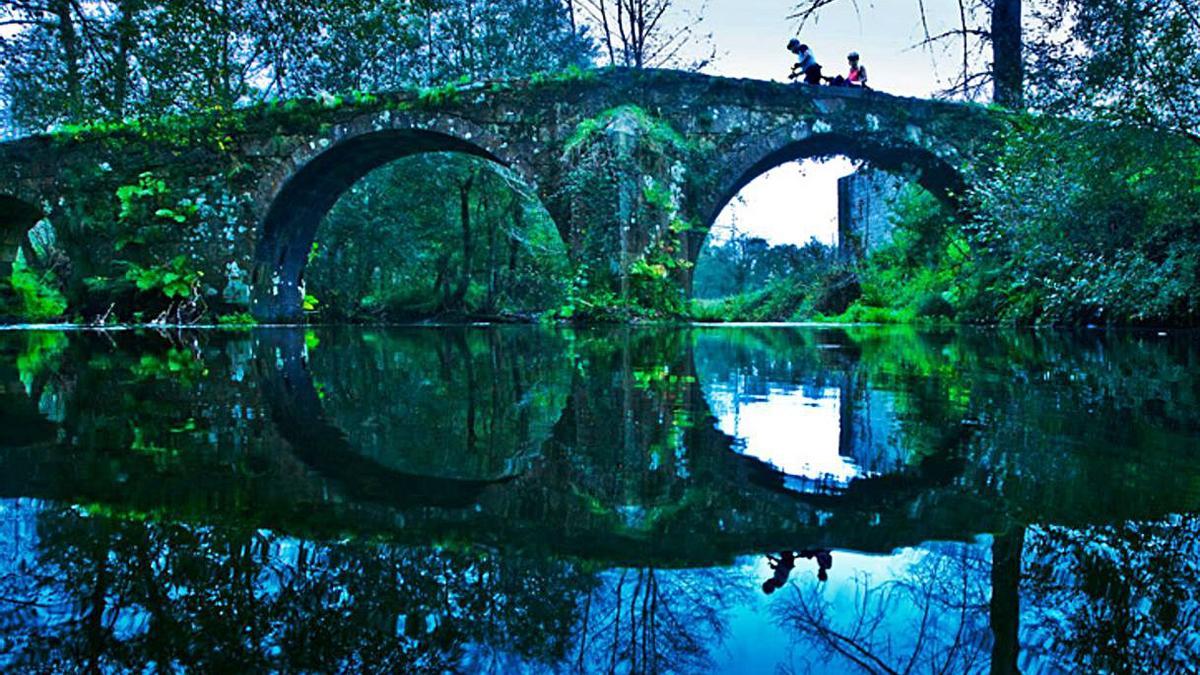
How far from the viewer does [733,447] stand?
1.89m

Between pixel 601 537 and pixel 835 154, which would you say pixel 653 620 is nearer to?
pixel 601 537

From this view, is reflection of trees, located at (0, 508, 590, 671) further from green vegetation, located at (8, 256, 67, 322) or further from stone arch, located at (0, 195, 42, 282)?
stone arch, located at (0, 195, 42, 282)

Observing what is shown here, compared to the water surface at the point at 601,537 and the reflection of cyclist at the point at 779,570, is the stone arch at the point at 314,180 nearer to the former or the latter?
the water surface at the point at 601,537

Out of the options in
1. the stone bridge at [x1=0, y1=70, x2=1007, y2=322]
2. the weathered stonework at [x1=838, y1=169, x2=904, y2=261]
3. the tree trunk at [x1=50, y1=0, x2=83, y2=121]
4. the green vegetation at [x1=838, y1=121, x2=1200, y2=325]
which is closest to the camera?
the tree trunk at [x1=50, y1=0, x2=83, y2=121]

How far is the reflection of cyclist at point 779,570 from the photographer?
36.4 inches

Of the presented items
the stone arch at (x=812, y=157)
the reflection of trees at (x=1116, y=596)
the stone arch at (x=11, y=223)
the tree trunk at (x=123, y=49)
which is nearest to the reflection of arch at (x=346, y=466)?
the reflection of trees at (x=1116, y=596)

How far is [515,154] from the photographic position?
12.0 m

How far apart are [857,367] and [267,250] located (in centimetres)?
1097

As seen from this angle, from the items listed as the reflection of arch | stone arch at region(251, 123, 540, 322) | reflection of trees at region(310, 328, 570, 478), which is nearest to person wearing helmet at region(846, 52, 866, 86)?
stone arch at region(251, 123, 540, 322)

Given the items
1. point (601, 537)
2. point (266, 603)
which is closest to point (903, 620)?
point (601, 537)

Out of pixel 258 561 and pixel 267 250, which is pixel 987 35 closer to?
pixel 267 250

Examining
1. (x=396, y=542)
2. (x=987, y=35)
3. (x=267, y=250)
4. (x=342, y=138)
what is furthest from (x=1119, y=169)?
(x=267, y=250)

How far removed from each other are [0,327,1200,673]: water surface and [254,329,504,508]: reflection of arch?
0.01 m

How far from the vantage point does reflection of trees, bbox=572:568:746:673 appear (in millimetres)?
760
